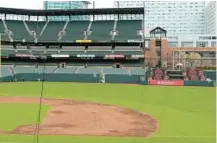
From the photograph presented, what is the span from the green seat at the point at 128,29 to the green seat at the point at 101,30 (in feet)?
4.63

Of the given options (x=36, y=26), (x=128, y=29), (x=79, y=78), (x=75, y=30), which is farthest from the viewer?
(x=36, y=26)

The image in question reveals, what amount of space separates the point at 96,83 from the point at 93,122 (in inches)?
1020

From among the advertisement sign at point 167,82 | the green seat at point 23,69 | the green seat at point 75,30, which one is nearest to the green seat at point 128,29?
the green seat at point 75,30

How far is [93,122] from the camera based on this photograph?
60.4ft

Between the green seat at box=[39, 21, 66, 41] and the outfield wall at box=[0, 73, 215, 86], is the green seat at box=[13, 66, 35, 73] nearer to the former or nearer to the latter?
the outfield wall at box=[0, 73, 215, 86]

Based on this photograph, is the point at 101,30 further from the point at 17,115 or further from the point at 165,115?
the point at 17,115

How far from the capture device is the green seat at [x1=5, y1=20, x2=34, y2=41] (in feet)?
195

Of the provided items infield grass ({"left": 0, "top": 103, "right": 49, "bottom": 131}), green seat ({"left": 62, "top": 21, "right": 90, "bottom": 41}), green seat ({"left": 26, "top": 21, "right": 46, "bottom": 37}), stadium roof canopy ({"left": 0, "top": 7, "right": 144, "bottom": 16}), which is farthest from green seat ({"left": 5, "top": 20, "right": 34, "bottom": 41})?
infield grass ({"left": 0, "top": 103, "right": 49, "bottom": 131})

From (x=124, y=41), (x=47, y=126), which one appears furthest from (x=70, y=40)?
(x=47, y=126)

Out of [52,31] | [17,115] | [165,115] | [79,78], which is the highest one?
[52,31]

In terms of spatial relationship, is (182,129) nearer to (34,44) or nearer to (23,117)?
(23,117)

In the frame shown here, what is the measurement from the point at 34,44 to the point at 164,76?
23999mm

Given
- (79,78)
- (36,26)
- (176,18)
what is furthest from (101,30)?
(176,18)

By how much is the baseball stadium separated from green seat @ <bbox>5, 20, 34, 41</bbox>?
0.16 m
